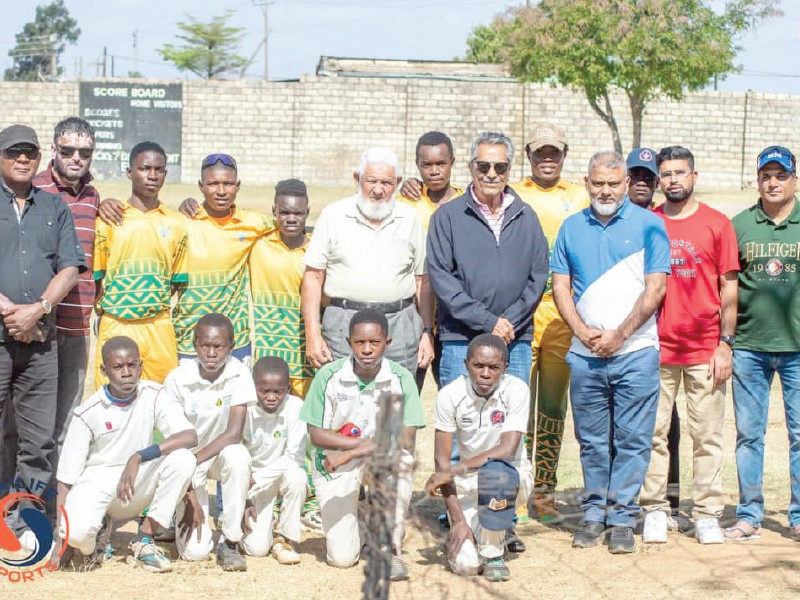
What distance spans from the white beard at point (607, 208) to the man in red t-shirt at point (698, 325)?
322 millimetres

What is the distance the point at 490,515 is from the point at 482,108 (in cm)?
2928

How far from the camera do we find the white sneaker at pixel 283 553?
610 centimetres

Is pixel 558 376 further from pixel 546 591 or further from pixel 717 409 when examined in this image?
pixel 546 591

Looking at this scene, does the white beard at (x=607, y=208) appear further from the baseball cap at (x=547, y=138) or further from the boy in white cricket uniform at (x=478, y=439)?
the boy in white cricket uniform at (x=478, y=439)

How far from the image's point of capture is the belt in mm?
6410

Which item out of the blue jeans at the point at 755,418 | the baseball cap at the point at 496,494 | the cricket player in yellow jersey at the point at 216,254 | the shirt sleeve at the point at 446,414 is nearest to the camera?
the baseball cap at the point at 496,494

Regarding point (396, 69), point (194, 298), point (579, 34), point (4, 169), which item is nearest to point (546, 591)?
point (194, 298)

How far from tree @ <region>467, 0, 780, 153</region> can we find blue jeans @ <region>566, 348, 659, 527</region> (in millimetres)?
25270

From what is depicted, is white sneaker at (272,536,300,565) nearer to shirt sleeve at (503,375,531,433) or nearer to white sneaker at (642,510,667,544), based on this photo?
shirt sleeve at (503,375,531,433)

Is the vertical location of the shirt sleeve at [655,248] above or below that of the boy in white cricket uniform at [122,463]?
above

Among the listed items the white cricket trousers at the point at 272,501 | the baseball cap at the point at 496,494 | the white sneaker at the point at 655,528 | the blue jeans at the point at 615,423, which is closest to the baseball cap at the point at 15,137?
the white cricket trousers at the point at 272,501

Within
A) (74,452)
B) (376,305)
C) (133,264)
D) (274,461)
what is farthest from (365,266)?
(74,452)

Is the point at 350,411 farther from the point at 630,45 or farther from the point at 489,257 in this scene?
the point at 630,45

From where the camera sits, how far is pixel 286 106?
33906 millimetres
